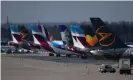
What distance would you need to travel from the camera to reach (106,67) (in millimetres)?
76125

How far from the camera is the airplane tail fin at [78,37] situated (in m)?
121

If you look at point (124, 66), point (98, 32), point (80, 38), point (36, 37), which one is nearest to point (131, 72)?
point (124, 66)

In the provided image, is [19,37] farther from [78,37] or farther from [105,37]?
[105,37]

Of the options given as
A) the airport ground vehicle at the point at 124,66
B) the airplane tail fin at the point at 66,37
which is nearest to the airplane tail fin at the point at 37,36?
the airplane tail fin at the point at 66,37

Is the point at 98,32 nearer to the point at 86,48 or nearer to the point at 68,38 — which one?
the point at 86,48

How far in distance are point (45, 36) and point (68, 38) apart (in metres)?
15.9

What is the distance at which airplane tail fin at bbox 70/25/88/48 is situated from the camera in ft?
397

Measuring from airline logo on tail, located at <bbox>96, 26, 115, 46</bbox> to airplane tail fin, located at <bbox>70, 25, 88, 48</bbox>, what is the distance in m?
37.9

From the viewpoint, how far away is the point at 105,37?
81.2m

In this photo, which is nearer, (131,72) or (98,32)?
(131,72)

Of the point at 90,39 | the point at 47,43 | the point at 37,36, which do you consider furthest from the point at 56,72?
the point at 37,36

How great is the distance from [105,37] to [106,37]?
0.16 m

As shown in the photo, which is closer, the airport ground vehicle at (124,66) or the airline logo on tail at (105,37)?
the airport ground vehicle at (124,66)

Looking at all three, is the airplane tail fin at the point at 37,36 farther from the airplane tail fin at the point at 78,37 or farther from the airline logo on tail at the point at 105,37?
the airline logo on tail at the point at 105,37
